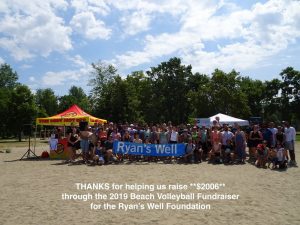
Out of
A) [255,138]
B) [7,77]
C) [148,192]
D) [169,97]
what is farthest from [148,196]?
[7,77]

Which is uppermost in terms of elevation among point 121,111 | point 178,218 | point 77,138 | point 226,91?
point 226,91

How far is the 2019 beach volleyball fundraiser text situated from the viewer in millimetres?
8273

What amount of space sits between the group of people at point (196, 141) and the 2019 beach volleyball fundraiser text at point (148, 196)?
6132 mm

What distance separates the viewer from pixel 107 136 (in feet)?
59.1

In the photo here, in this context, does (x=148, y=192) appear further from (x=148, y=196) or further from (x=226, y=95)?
(x=226, y=95)

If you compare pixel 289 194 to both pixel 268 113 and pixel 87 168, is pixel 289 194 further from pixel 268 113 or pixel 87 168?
pixel 268 113

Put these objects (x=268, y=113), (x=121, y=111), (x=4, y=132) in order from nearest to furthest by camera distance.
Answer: (x=121, y=111)
(x=4, y=132)
(x=268, y=113)

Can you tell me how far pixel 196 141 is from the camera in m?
17.7

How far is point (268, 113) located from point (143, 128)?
58608 millimetres

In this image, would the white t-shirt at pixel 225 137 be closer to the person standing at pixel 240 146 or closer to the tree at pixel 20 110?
the person standing at pixel 240 146

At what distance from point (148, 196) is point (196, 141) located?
8.80m

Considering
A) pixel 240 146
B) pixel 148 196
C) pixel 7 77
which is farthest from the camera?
pixel 7 77

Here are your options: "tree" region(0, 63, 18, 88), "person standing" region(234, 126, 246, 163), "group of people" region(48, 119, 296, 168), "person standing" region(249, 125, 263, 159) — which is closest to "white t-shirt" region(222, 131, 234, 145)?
"group of people" region(48, 119, 296, 168)

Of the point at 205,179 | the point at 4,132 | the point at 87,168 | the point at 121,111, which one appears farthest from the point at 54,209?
the point at 4,132
